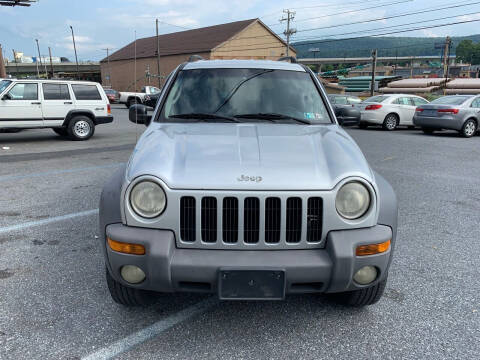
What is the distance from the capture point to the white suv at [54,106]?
10.3 metres

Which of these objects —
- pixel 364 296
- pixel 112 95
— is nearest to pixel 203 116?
pixel 364 296

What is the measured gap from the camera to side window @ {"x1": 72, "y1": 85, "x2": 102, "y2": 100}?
450 inches

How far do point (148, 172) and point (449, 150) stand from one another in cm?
1008

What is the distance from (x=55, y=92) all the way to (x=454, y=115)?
12.5m

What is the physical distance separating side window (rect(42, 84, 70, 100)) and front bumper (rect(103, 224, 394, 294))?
399 inches

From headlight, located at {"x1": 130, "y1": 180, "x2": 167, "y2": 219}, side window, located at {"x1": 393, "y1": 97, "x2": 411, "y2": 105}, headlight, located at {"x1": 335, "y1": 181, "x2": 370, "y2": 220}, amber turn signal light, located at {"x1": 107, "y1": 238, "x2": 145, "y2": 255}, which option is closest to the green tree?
side window, located at {"x1": 393, "y1": 97, "x2": 411, "y2": 105}

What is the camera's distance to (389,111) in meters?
14.8

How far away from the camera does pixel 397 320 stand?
8.81 feet

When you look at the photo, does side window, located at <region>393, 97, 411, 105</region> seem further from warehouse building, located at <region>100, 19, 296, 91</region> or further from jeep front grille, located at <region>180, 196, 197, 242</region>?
warehouse building, located at <region>100, 19, 296, 91</region>

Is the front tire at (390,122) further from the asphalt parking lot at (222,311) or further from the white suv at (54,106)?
the asphalt parking lot at (222,311)

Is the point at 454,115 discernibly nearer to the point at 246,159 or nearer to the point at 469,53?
the point at 246,159

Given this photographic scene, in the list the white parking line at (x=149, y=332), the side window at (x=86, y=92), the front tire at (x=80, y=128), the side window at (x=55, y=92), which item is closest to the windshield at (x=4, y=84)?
the side window at (x=55, y=92)

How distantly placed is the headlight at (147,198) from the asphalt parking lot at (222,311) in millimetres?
853

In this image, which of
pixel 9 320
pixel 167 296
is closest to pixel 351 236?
pixel 167 296
